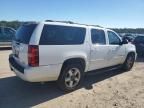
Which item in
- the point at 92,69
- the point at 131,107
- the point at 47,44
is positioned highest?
the point at 47,44

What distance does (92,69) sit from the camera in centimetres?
725

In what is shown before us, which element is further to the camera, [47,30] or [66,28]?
[66,28]

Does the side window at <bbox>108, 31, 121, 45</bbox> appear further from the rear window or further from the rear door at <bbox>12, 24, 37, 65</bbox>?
the rear door at <bbox>12, 24, 37, 65</bbox>

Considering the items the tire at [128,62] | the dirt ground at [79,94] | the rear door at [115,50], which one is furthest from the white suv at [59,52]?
the tire at [128,62]

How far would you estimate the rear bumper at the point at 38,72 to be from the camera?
17.8 feet

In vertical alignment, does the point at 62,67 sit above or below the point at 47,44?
below

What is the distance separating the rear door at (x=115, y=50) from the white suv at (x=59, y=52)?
30 centimetres

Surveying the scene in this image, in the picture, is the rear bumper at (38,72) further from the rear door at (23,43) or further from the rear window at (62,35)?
the rear window at (62,35)

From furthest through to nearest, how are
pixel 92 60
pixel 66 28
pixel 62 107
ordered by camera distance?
pixel 92 60 < pixel 66 28 < pixel 62 107

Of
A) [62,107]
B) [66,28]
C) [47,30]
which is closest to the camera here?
[62,107]

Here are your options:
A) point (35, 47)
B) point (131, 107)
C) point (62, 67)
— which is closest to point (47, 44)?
point (35, 47)

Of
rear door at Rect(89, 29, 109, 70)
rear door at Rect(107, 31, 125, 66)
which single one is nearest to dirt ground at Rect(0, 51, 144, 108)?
rear door at Rect(89, 29, 109, 70)

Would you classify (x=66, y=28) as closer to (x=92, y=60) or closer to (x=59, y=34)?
(x=59, y=34)

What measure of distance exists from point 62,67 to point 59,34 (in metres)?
0.89
